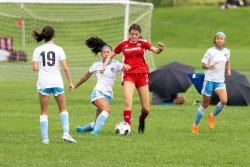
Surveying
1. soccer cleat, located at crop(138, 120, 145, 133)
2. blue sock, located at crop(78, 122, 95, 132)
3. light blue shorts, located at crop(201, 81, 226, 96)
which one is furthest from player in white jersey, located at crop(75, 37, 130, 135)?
light blue shorts, located at crop(201, 81, 226, 96)

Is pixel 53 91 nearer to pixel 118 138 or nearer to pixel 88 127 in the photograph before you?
pixel 118 138

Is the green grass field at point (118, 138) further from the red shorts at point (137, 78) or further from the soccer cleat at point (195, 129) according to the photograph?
the red shorts at point (137, 78)

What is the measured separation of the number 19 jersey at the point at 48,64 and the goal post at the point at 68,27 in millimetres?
17164

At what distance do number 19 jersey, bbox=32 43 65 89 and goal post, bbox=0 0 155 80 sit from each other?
1716 centimetres

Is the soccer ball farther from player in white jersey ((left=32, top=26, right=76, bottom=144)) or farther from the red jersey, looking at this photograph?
player in white jersey ((left=32, top=26, right=76, bottom=144))

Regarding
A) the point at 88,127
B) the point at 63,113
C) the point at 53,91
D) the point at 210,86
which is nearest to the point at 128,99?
the point at 88,127

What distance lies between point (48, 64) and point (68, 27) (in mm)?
34096

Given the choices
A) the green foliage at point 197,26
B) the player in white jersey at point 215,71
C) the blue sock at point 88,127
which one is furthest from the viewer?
the green foliage at point 197,26

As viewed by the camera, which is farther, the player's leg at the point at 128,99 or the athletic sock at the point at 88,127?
the athletic sock at the point at 88,127

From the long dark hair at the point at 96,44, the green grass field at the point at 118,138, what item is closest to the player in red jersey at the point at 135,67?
the long dark hair at the point at 96,44

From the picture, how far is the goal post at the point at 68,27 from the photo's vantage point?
112ft

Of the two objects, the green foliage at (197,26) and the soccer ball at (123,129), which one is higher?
the soccer ball at (123,129)

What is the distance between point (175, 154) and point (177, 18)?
61346 mm

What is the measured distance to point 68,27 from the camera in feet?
155
